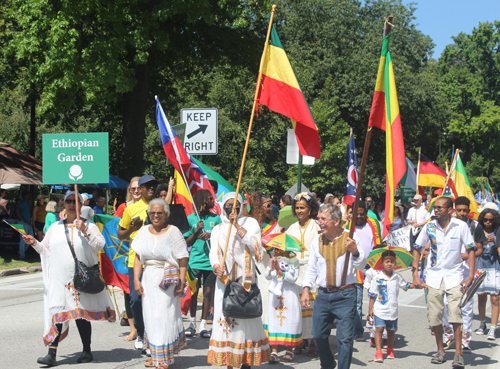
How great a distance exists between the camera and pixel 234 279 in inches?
225

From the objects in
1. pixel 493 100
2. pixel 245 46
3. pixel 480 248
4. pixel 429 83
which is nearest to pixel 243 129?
pixel 245 46

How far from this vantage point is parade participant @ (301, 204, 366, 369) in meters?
5.25

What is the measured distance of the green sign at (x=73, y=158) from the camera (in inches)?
271

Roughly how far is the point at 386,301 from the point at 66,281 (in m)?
3.78

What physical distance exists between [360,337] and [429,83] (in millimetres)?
31104

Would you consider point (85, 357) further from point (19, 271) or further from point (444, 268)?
point (19, 271)

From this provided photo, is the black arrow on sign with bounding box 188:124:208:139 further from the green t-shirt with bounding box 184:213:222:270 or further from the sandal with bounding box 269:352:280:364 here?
the sandal with bounding box 269:352:280:364

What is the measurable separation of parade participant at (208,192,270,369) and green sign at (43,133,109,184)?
6.40 ft

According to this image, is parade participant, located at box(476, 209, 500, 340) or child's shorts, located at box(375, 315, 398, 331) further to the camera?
parade participant, located at box(476, 209, 500, 340)

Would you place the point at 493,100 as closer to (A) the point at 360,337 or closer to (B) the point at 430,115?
(B) the point at 430,115

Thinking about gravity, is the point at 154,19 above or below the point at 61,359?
above

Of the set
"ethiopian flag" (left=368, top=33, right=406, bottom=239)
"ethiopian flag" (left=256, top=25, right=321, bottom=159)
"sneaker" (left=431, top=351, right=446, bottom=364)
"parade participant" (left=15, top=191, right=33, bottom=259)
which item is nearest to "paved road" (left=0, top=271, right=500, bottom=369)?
"sneaker" (left=431, top=351, right=446, bottom=364)

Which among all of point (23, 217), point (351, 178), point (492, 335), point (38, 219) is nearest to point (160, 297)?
point (351, 178)

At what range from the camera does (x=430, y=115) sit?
3744cm
